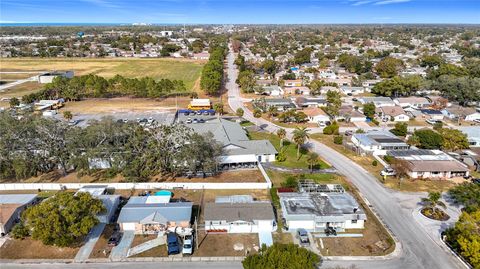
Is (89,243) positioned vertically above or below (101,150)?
below

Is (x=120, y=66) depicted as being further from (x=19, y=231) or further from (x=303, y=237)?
(x=303, y=237)

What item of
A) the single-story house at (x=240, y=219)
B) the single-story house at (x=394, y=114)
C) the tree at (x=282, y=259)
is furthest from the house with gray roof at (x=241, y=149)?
the single-story house at (x=394, y=114)

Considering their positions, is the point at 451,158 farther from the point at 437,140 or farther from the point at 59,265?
the point at 59,265

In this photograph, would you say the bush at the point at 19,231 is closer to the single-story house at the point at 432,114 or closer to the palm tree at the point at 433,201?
the palm tree at the point at 433,201

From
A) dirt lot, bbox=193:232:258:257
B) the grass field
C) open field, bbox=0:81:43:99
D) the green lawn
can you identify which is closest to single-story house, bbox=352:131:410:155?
the green lawn

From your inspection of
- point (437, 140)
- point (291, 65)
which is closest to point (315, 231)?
point (437, 140)

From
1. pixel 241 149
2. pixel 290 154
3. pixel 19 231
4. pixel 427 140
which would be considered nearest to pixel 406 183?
pixel 427 140
